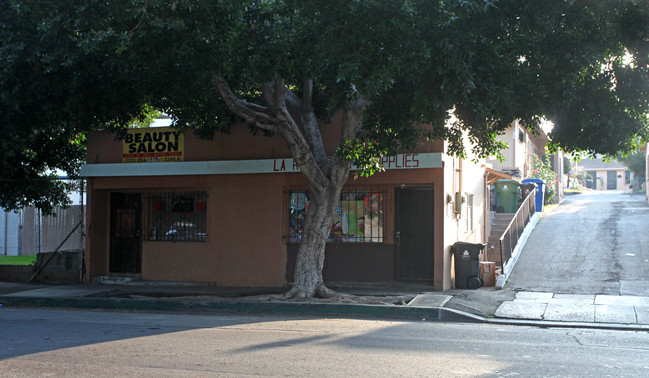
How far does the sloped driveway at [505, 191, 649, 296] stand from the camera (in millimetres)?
13594

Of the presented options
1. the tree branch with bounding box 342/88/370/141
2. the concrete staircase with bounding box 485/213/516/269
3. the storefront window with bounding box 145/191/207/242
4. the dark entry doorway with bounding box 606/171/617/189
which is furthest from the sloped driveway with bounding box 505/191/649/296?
the dark entry doorway with bounding box 606/171/617/189

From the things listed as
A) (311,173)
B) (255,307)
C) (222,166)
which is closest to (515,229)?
(311,173)

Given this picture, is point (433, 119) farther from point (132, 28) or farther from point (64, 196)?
point (64, 196)

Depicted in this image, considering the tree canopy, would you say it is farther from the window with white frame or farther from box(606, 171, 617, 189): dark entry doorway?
box(606, 171, 617, 189): dark entry doorway

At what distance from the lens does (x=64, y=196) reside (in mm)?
17000

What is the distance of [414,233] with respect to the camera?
47.7 ft

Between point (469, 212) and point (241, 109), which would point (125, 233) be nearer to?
point (241, 109)

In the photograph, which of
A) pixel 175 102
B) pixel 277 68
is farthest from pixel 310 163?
pixel 175 102

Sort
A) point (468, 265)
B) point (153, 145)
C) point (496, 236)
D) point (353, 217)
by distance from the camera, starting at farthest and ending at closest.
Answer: point (496, 236) < point (153, 145) < point (353, 217) < point (468, 265)

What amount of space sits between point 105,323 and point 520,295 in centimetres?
801

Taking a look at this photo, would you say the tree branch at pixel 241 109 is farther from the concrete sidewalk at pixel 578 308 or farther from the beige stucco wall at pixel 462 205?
the concrete sidewalk at pixel 578 308

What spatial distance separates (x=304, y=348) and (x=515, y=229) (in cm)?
1105

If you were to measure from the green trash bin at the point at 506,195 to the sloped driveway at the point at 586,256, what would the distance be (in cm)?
123

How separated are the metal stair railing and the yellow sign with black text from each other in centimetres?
838
